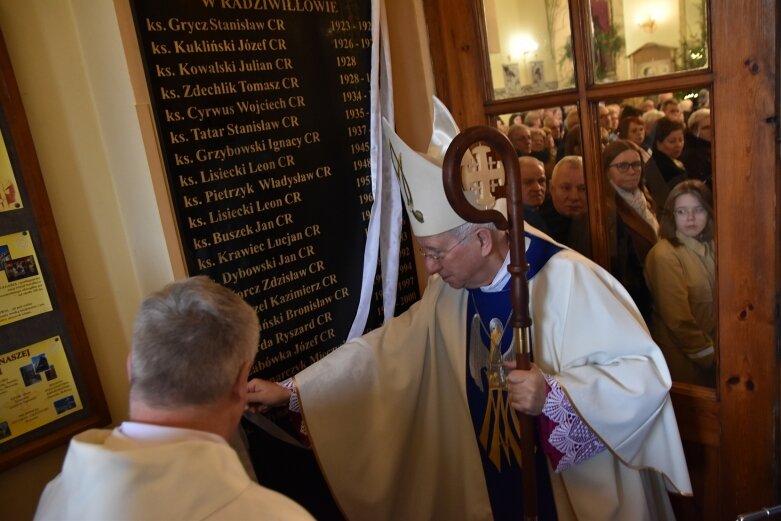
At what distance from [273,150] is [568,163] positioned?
102cm

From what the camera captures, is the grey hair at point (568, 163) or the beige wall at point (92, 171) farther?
the grey hair at point (568, 163)

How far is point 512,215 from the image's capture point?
1525 millimetres

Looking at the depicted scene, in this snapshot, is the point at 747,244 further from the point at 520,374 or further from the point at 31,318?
the point at 31,318

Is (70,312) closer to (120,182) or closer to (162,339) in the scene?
(120,182)

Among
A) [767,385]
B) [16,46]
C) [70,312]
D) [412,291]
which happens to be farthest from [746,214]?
[16,46]

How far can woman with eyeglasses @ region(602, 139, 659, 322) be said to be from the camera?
1.98 meters

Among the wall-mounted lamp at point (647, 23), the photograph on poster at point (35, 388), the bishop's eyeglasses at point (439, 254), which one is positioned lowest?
the photograph on poster at point (35, 388)

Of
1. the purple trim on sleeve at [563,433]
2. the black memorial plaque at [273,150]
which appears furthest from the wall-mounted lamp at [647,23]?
the purple trim on sleeve at [563,433]

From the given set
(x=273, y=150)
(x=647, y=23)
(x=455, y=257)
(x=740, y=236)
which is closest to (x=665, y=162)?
(x=740, y=236)

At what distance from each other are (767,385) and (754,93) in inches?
34.0

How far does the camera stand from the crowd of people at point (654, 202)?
6.09ft

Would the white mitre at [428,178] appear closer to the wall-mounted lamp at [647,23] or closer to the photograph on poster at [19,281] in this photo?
the wall-mounted lamp at [647,23]

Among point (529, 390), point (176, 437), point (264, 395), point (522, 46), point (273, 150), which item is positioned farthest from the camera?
point (522, 46)

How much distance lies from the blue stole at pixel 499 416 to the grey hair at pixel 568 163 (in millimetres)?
402
